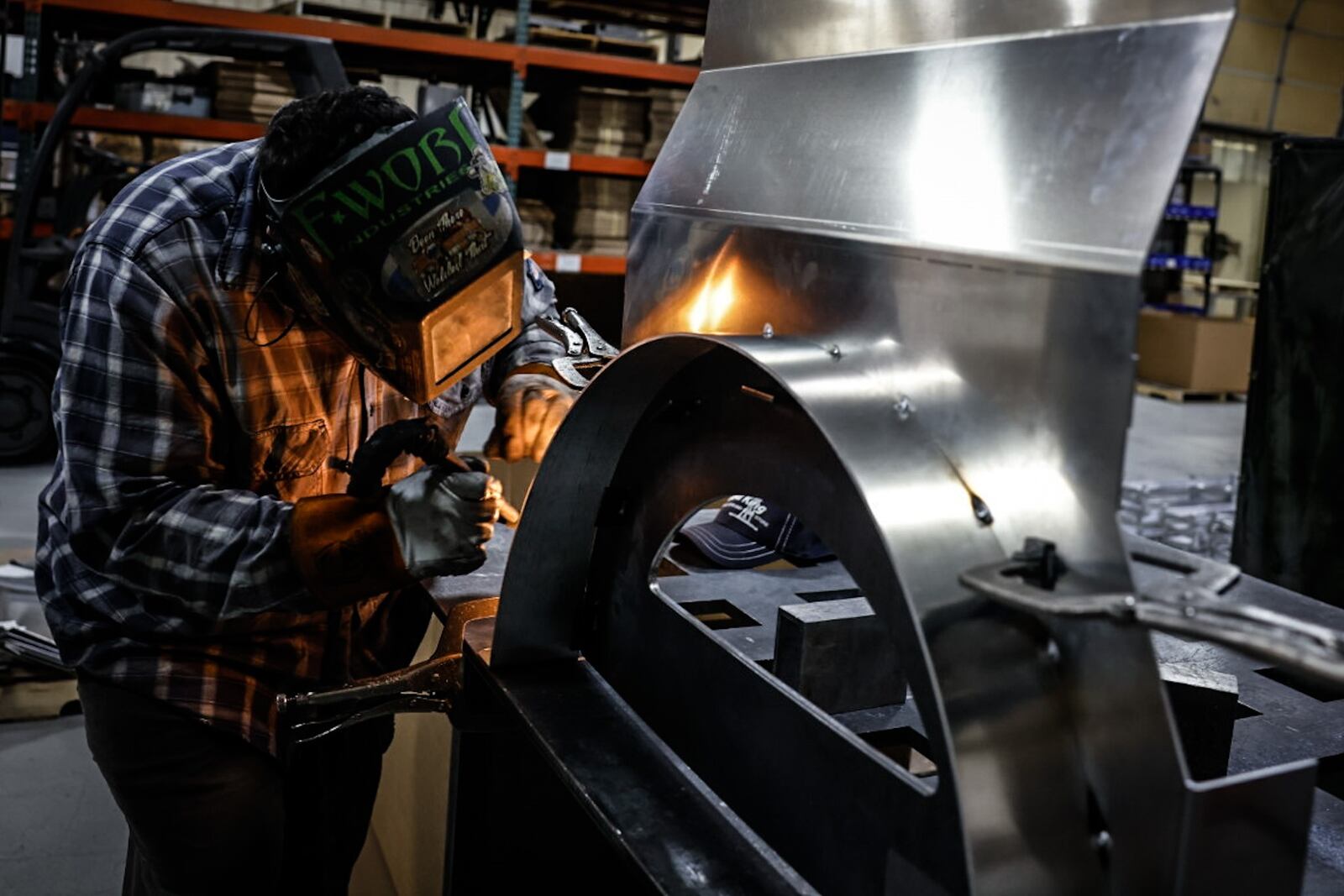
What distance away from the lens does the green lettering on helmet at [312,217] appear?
4.40 feet

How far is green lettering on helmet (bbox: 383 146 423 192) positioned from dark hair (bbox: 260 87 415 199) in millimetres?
116

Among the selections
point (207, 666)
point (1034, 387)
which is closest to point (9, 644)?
point (207, 666)

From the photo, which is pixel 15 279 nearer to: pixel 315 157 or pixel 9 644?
pixel 9 644

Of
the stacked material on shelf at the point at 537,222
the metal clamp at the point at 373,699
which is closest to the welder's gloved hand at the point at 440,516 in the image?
the metal clamp at the point at 373,699

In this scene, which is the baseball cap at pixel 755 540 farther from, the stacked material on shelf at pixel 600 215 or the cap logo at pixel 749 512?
the stacked material on shelf at pixel 600 215

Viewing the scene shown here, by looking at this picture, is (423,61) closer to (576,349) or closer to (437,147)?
(576,349)

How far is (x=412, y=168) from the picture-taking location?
4.40ft

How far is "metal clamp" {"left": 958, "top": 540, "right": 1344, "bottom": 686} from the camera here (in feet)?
2.21

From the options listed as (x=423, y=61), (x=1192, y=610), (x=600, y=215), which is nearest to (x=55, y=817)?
(x=1192, y=610)

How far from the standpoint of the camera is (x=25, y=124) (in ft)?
18.2

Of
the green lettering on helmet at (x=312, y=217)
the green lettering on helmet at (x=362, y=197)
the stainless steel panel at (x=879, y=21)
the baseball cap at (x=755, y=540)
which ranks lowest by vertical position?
the baseball cap at (x=755, y=540)

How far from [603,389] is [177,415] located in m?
0.61

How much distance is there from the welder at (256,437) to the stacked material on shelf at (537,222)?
204 inches

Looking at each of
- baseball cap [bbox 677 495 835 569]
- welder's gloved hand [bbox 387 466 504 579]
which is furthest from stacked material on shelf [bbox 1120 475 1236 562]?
welder's gloved hand [bbox 387 466 504 579]
